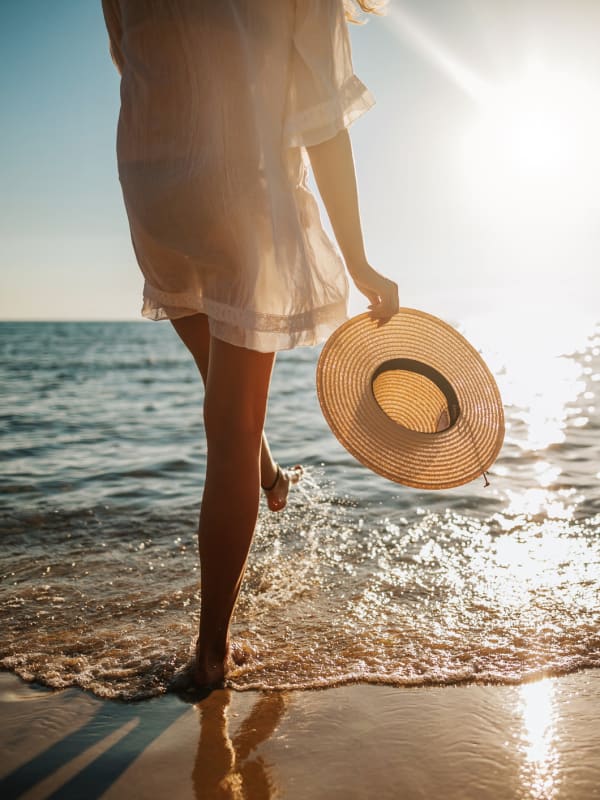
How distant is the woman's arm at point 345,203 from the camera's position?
1.56 m

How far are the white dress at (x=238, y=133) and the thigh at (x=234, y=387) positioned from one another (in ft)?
0.25

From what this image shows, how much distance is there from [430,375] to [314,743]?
1126 millimetres

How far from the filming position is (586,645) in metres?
1.98

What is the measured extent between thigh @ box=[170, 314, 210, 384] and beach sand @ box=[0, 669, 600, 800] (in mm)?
896

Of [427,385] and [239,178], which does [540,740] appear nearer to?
[427,385]

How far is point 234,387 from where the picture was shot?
1.62 m

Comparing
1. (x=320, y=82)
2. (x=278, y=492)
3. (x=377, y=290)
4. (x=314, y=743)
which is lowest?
(x=314, y=743)

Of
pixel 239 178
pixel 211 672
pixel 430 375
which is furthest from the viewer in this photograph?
pixel 430 375

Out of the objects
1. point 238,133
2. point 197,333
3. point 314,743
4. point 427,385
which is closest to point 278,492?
point 427,385

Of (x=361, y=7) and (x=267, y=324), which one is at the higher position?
(x=361, y=7)

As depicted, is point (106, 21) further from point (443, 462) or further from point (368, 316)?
point (443, 462)

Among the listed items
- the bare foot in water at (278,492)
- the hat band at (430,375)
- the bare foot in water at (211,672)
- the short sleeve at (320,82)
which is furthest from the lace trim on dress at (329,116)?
the bare foot in water at (211,672)

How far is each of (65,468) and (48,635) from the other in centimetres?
291

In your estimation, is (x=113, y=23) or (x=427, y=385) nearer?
(x=113, y=23)
